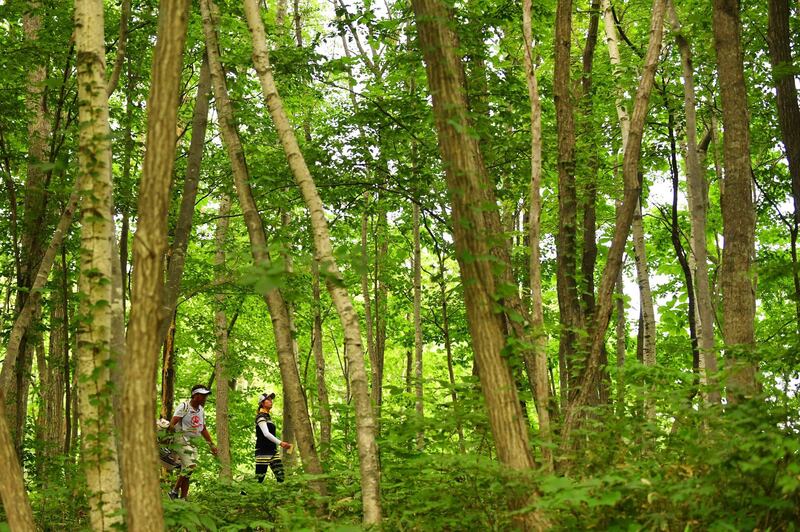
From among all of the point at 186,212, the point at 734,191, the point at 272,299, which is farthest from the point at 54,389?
the point at 734,191

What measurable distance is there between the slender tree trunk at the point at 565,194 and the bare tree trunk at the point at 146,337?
17.0 feet

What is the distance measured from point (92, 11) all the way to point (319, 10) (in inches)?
707

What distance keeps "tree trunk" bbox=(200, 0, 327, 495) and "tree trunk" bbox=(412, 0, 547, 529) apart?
10.5 ft

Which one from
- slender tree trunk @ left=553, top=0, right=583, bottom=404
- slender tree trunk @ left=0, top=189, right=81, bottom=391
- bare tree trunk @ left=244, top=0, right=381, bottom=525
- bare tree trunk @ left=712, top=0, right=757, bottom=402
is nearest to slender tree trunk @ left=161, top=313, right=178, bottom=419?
slender tree trunk @ left=0, top=189, right=81, bottom=391

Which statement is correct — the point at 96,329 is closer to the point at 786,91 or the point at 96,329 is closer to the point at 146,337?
the point at 146,337

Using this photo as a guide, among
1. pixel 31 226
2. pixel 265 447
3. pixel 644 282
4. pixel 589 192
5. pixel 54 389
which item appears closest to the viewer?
pixel 31 226

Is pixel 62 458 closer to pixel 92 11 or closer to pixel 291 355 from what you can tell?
pixel 291 355

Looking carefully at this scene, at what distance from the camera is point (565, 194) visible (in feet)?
31.2

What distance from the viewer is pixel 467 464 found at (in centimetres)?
573

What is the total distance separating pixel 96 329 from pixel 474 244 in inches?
113

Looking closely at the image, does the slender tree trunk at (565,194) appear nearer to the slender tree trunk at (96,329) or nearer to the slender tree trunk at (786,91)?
the slender tree trunk at (786,91)

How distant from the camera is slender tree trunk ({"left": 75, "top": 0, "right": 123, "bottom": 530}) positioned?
19.7ft

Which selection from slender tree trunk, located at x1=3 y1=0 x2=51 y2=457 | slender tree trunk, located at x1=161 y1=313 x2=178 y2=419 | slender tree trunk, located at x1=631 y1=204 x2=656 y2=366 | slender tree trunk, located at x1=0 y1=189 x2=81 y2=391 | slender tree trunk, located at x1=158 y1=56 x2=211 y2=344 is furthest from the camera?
slender tree trunk, located at x1=161 y1=313 x2=178 y2=419

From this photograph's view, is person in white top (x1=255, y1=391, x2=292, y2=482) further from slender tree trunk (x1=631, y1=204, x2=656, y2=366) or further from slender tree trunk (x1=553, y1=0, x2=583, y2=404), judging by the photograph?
slender tree trunk (x1=631, y1=204, x2=656, y2=366)
